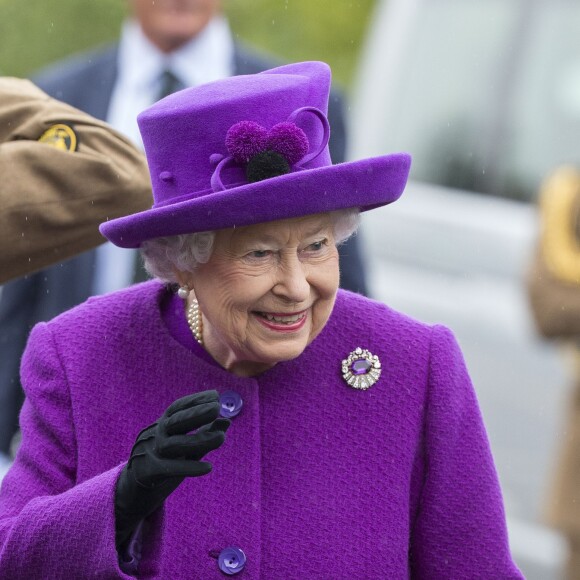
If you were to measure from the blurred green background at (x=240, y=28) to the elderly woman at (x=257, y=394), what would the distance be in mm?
8650

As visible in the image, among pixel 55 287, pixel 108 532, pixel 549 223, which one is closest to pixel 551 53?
pixel 549 223

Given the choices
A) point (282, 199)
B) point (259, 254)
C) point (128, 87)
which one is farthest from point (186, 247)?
point (128, 87)

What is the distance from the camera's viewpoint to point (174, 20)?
5.18 meters

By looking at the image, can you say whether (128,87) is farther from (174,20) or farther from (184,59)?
(174,20)

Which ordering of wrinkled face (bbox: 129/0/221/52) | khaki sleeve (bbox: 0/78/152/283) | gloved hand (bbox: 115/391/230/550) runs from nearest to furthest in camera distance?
1. gloved hand (bbox: 115/391/230/550)
2. khaki sleeve (bbox: 0/78/152/283)
3. wrinkled face (bbox: 129/0/221/52)

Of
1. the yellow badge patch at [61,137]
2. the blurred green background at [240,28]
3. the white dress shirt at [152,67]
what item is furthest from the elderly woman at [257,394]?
the blurred green background at [240,28]

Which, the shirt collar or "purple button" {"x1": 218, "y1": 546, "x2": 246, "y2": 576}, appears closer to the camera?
"purple button" {"x1": 218, "y1": 546, "x2": 246, "y2": 576}

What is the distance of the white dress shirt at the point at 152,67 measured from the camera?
4.82 metres

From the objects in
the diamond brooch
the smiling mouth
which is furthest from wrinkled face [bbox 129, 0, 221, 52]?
the smiling mouth

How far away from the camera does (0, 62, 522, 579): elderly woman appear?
279 centimetres

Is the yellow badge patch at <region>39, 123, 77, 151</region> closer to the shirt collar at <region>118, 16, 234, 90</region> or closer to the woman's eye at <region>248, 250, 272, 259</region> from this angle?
the woman's eye at <region>248, 250, 272, 259</region>

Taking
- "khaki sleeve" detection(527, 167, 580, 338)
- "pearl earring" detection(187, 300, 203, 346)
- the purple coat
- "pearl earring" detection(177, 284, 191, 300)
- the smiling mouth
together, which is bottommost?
"khaki sleeve" detection(527, 167, 580, 338)

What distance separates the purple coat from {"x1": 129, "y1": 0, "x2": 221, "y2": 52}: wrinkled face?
7.27 ft

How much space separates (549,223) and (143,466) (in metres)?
2.60
